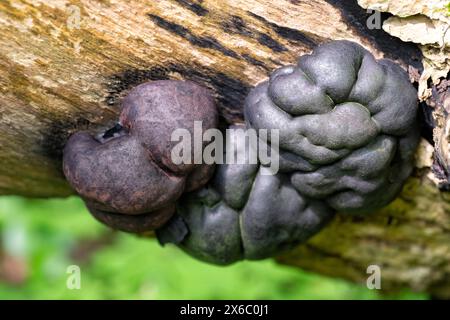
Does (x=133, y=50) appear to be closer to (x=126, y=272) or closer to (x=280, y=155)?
(x=280, y=155)

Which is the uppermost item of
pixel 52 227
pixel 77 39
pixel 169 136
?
pixel 77 39

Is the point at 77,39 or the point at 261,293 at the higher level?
the point at 77,39

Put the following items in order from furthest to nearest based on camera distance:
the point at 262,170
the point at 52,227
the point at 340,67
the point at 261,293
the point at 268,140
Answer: the point at 52,227
the point at 261,293
the point at 262,170
the point at 268,140
the point at 340,67

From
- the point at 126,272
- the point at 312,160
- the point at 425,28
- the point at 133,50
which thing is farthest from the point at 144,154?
the point at 126,272

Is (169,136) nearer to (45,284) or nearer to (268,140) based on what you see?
(268,140)

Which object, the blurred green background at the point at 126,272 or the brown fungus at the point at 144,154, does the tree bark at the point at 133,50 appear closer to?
the brown fungus at the point at 144,154

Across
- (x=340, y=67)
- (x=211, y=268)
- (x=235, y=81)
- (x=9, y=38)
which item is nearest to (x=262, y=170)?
(x=235, y=81)
